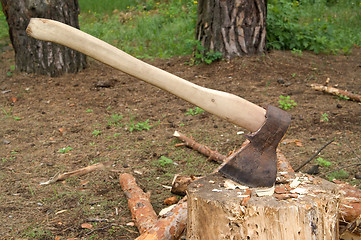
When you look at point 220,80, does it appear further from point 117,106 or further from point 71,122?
point 71,122

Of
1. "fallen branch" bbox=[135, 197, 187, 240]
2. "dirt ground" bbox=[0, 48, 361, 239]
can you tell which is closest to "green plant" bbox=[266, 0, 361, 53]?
"dirt ground" bbox=[0, 48, 361, 239]

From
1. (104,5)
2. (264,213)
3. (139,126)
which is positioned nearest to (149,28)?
(104,5)

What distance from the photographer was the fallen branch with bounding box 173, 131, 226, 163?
3.84m

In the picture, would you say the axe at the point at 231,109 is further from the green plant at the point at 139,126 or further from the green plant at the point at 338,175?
the green plant at the point at 139,126

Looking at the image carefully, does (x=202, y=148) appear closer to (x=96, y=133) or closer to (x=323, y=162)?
(x=323, y=162)

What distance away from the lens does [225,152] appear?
164 inches

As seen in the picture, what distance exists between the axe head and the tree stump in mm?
89

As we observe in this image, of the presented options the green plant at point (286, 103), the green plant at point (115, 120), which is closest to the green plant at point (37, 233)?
the green plant at point (115, 120)

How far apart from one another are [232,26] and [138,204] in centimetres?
392

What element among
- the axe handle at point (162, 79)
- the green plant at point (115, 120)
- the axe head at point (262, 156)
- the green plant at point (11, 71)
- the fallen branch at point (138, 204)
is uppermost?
the axe handle at point (162, 79)

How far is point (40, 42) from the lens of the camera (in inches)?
235

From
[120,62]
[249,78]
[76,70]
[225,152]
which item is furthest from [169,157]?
[76,70]

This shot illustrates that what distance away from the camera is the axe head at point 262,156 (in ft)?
7.64

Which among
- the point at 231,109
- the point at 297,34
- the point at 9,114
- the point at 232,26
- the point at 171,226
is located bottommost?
the point at 9,114
